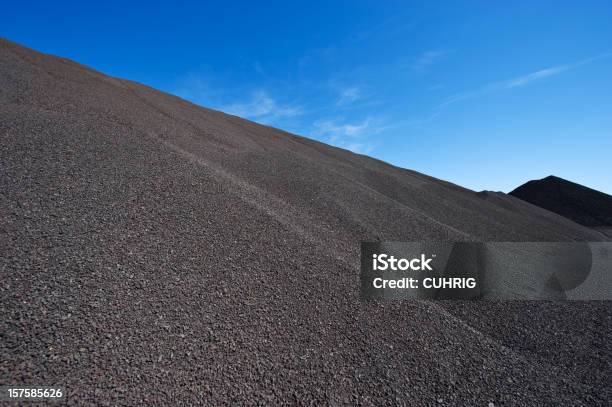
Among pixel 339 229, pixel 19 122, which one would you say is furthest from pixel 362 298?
pixel 19 122

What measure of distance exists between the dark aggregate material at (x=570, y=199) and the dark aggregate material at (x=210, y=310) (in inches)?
1103

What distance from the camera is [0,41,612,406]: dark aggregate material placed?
336 cm

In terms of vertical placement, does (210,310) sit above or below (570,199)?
below

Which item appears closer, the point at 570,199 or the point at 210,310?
the point at 210,310

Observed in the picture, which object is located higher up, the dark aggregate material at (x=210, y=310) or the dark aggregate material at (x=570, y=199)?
the dark aggregate material at (x=570, y=199)

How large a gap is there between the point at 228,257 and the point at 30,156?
16.9 feet

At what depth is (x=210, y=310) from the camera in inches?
167

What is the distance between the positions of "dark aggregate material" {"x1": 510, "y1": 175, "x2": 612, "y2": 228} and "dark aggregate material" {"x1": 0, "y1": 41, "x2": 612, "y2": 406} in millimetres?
28027

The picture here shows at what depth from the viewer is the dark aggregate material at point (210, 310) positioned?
11.0 ft

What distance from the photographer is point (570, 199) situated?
31.3 metres

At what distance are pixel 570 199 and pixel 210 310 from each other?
3968 centimetres

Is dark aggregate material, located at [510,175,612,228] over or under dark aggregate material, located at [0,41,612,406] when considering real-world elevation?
over

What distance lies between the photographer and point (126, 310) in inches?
151

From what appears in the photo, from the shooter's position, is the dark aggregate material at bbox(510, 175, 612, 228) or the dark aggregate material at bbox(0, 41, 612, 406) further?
the dark aggregate material at bbox(510, 175, 612, 228)
